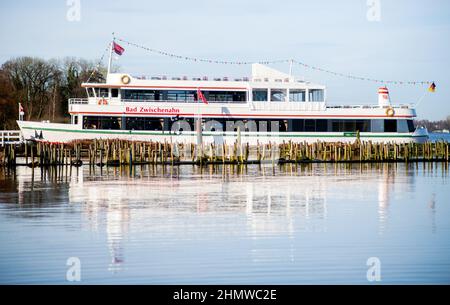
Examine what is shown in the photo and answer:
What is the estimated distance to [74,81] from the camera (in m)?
96.8

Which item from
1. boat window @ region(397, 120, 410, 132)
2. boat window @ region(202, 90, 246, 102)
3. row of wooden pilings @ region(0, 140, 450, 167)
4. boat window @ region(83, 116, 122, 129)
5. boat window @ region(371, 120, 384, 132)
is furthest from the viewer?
boat window @ region(397, 120, 410, 132)

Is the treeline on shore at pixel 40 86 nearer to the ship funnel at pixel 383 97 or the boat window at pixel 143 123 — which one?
the boat window at pixel 143 123

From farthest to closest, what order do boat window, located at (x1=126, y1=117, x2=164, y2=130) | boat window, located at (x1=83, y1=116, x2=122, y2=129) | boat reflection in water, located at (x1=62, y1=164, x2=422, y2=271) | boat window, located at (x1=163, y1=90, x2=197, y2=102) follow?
boat window, located at (x1=163, y1=90, x2=197, y2=102), boat window, located at (x1=126, y1=117, x2=164, y2=130), boat window, located at (x1=83, y1=116, x2=122, y2=129), boat reflection in water, located at (x1=62, y1=164, x2=422, y2=271)

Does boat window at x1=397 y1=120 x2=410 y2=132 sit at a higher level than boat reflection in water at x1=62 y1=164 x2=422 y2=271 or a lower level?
higher

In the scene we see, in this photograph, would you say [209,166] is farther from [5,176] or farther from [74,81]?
[74,81]

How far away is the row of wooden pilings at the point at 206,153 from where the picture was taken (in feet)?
180

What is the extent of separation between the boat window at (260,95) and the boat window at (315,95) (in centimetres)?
390

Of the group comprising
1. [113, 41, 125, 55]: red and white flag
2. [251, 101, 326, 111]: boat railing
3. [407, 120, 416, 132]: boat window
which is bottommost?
Answer: [407, 120, 416, 132]: boat window

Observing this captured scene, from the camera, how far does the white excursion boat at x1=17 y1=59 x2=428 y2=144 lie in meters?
63.5

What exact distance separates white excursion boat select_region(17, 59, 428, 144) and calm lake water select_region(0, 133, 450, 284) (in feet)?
62.0

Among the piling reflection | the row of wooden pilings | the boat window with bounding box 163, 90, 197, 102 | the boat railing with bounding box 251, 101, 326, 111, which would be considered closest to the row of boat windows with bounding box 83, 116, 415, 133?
the boat railing with bounding box 251, 101, 326, 111

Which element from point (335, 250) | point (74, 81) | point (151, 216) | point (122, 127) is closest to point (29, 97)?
point (74, 81)

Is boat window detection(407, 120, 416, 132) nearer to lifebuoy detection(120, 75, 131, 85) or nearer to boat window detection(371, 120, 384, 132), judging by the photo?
boat window detection(371, 120, 384, 132)

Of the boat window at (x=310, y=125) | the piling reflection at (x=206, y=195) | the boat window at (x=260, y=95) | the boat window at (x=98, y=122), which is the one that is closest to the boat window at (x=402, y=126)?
the boat window at (x=310, y=125)
